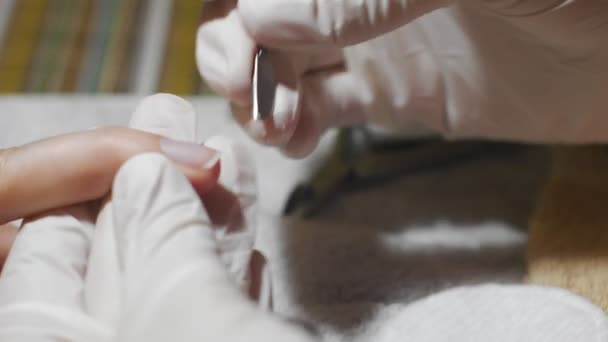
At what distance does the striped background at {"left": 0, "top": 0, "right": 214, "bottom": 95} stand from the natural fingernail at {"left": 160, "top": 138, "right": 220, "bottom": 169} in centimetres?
43

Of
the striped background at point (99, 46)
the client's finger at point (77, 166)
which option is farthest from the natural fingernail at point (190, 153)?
the striped background at point (99, 46)

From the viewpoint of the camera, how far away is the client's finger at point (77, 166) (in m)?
0.43

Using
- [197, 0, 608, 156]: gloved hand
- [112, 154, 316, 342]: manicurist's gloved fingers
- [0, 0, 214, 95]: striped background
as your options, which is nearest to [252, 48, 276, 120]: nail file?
[197, 0, 608, 156]: gloved hand

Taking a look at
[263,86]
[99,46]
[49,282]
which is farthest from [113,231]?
[99,46]

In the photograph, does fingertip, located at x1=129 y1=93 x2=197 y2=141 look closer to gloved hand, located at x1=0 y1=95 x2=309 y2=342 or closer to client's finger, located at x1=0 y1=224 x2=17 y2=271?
gloved hand, located at x1=0 y1=95 x2=309 y2=342

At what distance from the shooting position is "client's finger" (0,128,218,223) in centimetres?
43

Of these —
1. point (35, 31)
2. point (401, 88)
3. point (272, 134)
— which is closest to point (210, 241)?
point (272, 134)

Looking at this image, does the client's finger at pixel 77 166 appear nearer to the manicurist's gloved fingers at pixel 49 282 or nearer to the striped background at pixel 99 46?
the manicurist's gloved fingers at pixel 49 282

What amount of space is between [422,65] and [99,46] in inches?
18.1

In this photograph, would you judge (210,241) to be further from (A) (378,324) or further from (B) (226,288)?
(A) (378,324)

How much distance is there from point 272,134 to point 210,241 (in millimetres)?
158

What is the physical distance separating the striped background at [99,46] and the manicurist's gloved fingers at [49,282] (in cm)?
44

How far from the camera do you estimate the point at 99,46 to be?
3.00ft

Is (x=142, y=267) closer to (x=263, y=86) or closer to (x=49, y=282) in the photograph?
(x=49, y=282)
